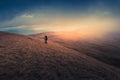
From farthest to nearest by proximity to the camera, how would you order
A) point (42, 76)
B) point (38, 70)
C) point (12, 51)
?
point (12, 51), point (38, 70), point (42, 76)

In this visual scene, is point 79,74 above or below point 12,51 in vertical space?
below

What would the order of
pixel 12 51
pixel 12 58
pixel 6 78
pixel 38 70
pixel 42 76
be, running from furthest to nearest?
pixel 12 51 < pixel 12 58 < pixel 38 70 < pixel 42 76 < pixel 6 78

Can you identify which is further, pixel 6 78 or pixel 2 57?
pixel 2 57

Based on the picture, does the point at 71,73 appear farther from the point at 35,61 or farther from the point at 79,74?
the point at 35,61

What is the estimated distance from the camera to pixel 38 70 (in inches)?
780

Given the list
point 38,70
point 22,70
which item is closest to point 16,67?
point 22,70

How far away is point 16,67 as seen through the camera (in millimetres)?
19906

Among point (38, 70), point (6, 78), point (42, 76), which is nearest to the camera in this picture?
point (6, 78)

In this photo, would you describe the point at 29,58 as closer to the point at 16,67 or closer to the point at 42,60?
the point at 42,60

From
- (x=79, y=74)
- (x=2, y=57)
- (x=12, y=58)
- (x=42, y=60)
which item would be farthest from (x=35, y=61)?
(x=79, y=74)

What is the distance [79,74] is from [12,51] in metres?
→ 11.7

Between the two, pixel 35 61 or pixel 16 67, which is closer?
pixel 16 67

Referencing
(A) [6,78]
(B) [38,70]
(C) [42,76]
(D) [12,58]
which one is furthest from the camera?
(D) [12,58]

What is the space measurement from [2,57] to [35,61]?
180 inches
